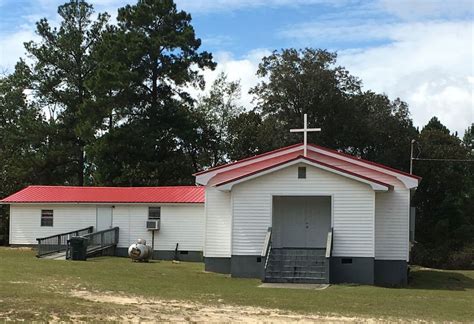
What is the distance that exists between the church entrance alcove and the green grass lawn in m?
3.15

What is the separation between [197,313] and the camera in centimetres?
1334

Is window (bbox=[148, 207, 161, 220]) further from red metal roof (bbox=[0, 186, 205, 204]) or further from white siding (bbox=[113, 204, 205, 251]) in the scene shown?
red metal roof (bbox=[0, 186, 205, 204])

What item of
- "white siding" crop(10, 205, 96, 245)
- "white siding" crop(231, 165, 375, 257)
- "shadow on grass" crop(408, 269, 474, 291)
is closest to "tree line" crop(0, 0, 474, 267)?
"white siding" crop(10, 205, 96, 245)

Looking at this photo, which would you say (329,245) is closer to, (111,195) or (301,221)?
(301,221)

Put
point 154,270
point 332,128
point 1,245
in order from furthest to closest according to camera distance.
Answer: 1. point 332,128
2. point 1,245
3. point 154,270

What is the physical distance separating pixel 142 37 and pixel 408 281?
30.9m

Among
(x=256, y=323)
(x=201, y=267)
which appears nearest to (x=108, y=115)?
(x=201, y=267)

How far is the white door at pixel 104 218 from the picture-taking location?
33.7m

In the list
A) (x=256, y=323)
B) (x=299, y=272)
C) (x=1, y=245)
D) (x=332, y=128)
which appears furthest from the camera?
(x=332, y=128)

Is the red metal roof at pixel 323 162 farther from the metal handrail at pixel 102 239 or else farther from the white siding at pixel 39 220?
the white siding at pixel 39 220

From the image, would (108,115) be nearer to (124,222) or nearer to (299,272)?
(124,222)

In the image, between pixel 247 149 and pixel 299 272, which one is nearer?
pixel 299 272

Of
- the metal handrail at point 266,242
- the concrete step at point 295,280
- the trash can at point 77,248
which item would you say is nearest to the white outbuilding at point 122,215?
the trash can at point 77,248

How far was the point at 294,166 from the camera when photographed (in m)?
23.8
